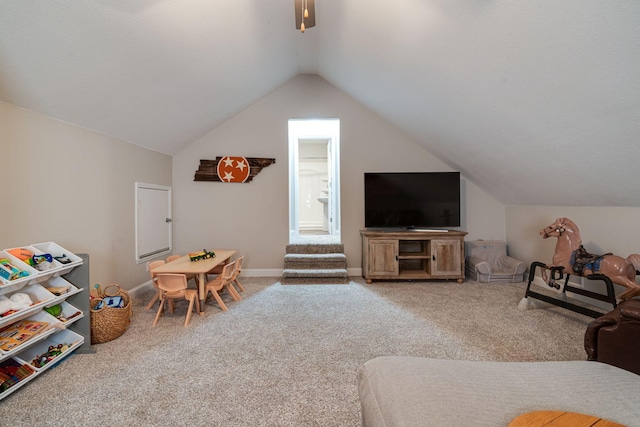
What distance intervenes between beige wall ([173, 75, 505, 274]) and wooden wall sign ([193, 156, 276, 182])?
0.10 meters

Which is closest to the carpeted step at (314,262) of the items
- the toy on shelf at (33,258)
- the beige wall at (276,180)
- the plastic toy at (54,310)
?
the beige wall at (276,180)

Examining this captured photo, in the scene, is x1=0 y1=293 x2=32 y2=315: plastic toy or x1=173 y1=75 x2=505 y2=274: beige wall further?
x1=173 y1=75 x2=505 y2=274: beige wall

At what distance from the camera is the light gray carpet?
59.3 inches

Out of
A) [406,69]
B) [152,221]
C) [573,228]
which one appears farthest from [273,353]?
[573,228]

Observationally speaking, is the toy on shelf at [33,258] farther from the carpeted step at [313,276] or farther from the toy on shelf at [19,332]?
the carpeted step at [313,276]

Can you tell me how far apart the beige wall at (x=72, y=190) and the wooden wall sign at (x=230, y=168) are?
80 cm

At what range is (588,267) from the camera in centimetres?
250

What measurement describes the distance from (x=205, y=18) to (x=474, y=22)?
2196mm

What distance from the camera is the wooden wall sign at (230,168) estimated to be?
4.26 meters

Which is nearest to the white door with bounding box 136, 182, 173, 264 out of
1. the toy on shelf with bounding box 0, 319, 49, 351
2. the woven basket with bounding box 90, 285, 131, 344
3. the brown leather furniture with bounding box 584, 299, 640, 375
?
the woven basket with bounding box 90, 285, 131, 344

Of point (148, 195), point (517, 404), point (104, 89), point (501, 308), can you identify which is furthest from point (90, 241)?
point (501, 308)

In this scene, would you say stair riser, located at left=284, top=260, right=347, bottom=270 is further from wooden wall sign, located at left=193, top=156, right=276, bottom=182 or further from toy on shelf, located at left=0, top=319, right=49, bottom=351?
toy on shelf, located at left=0, top=319, right=49, bottom=351

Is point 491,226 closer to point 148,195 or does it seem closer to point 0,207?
point 148,195

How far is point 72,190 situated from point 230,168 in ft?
6.69
